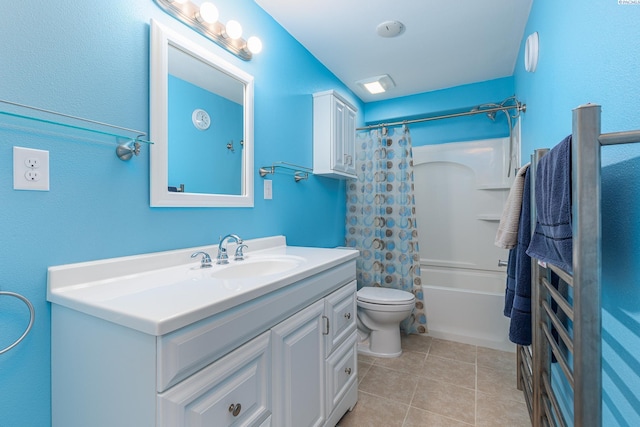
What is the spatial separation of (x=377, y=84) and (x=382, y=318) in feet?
6.68

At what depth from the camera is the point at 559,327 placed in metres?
1.00

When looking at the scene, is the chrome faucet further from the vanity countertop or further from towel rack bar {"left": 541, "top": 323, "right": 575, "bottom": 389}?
towel rack bar {"left": 541, "top": 323, "right": 575, "bottom": 389}

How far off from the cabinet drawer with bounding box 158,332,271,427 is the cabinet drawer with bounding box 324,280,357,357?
1.45ft

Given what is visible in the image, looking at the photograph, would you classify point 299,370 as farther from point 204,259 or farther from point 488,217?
point 488,217

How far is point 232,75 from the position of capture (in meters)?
1.53

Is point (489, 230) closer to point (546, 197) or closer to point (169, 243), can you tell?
point (546, 197)

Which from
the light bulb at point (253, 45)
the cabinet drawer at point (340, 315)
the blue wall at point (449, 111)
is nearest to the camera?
the cabinet drawer at point (340, 315)

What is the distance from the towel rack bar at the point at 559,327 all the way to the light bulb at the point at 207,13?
180 cm

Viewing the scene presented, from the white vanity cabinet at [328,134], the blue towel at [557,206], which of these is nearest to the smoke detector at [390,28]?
the white vanity cabinet at [328,134]

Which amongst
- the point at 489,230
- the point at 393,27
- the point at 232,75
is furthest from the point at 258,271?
the point at 489,230

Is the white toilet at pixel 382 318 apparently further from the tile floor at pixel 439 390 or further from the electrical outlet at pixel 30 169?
the electrical outlet at pixel 30 169

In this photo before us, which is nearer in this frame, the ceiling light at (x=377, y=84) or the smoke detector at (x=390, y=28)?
the smoke detector at (x=390, y=28)

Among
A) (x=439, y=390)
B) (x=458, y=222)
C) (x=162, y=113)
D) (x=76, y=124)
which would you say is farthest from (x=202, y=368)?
(x=458, y=222)

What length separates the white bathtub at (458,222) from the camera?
101 inches
